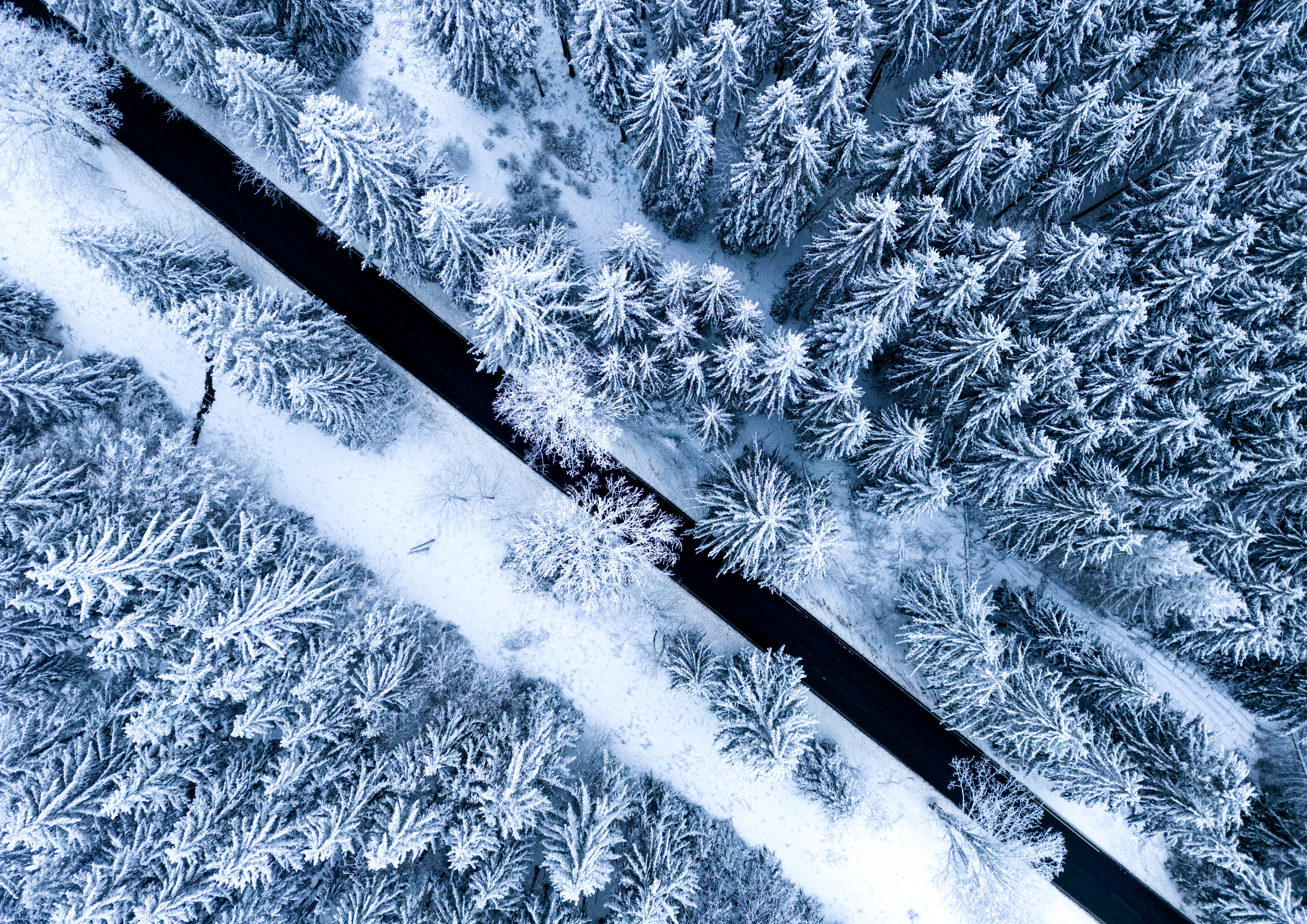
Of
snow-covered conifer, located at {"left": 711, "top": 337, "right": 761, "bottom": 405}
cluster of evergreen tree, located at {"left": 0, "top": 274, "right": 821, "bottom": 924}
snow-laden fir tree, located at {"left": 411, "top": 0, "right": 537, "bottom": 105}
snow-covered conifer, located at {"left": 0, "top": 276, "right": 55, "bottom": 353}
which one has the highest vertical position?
snow-laden fir tree, located at {"left": 411, "top": 0, "right": 537, "bottom": 105}

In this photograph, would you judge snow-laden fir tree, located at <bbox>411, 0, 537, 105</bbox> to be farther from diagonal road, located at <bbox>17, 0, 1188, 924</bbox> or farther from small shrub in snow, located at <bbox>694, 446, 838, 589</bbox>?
small shrub in snow, located at <bbox>694, 446, 838, 589</bbox>

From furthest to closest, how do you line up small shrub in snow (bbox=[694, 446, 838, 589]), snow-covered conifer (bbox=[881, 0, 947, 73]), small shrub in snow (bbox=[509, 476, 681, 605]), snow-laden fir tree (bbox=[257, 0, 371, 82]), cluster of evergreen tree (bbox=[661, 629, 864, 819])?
snow-laden fir tree (bbox=[257, 0, 371, 82]), small shrub in snow (bbox=[509, 476, 681, 605]), cluster of evergreen tree (bbox=[661, 629, 864, 819]), snow-covered conifer (bbox=[881, 0, 947, 73]), small shrub in snow (bbox=[694, 446, 838, 589])

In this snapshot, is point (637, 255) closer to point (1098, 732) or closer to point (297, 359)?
point (297, 359)

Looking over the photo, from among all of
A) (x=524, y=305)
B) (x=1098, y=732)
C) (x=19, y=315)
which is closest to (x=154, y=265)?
(x=19, y=315)

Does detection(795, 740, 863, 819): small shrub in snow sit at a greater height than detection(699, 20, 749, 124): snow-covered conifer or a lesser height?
lesser

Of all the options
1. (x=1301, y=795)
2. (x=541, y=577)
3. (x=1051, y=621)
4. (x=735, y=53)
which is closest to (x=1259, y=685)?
(x=1301, y=795)

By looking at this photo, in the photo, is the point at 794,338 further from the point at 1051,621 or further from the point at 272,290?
the point at 272,290

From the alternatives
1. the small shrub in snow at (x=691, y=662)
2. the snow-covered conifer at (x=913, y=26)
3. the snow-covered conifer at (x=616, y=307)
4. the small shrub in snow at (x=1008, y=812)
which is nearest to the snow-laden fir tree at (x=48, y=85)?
the snow-covered conifer at (x=616, y=307)

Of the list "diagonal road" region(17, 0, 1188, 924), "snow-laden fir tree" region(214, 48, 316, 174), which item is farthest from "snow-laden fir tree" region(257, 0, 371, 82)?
"diagonal road" region(17, 0, 1188, 924)
